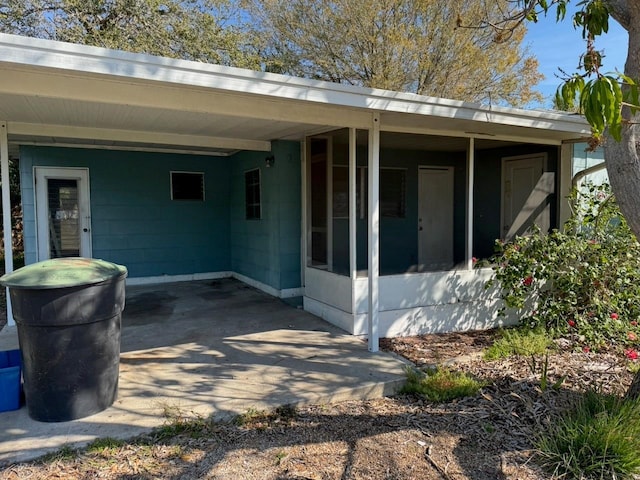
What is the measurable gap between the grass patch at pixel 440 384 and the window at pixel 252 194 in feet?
13.7

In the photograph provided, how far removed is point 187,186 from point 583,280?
21.5ft

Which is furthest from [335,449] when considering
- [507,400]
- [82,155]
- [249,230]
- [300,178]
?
[82,155]

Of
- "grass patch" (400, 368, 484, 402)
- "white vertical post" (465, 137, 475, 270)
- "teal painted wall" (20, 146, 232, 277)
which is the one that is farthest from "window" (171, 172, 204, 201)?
"grass patch" (400, 368, 484, 402)

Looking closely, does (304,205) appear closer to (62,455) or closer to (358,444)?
(358,444)

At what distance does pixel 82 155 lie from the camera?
24.9 ft

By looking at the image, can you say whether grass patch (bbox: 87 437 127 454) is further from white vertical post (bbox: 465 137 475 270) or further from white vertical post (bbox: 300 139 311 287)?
white vertical post (bbox: 465 137 475 270)

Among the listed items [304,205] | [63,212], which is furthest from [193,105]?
[63,212]

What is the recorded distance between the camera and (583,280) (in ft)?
16.7

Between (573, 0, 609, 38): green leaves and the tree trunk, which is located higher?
(573, 0, 609, 38): green leaves

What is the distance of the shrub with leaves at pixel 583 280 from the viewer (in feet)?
16.3

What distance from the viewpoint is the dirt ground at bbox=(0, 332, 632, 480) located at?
2.58m

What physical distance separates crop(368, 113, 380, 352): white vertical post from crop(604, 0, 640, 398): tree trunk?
2.00 meters

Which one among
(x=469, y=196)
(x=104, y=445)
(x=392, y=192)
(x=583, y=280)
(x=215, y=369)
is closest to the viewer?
(x=104, y=445)

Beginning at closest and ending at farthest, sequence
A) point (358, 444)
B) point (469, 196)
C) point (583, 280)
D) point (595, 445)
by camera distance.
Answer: point (595, 445)
point (358, 444)
point (583, 280)
point (469, 196)
